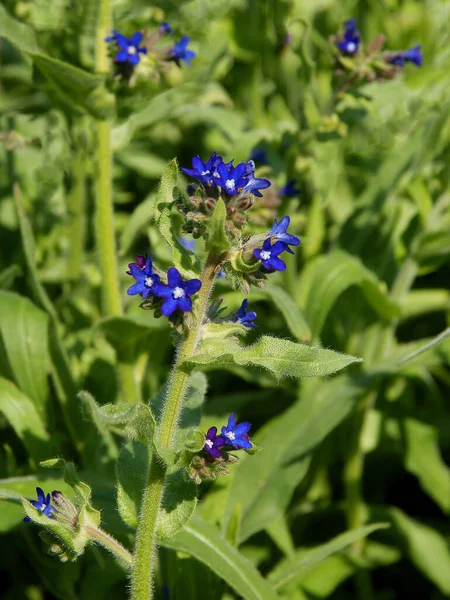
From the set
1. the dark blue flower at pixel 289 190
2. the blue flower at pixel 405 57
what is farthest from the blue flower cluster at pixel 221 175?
the blue flower at pixel 405 57

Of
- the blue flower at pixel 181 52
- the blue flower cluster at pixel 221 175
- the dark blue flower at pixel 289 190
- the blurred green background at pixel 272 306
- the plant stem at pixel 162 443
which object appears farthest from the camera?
the dark blue flower at pixel 289 190

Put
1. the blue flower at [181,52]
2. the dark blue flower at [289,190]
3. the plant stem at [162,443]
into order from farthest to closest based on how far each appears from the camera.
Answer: the dark blue flower at [289,190]
the blue flower at [181,52]
the plant stem at [162,443]

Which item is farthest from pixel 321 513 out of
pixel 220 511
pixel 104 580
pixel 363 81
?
pixel 363 81

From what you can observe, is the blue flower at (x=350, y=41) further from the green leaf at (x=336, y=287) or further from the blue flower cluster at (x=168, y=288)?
the blue flower cluster at (x=168, y=288)

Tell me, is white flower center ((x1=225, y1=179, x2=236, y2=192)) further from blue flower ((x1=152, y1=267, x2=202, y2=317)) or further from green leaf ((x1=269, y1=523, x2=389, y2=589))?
green leaf ((x1=269, y1=523, x2=389, y2=589))

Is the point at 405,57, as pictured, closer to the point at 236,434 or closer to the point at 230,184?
the point at 230,184

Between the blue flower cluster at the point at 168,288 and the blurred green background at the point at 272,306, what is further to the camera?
the blurred green background at the point at 272,306

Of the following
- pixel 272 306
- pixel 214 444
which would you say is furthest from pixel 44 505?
pixel 272 306
